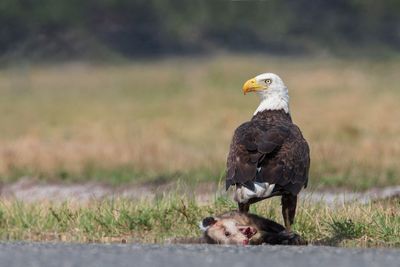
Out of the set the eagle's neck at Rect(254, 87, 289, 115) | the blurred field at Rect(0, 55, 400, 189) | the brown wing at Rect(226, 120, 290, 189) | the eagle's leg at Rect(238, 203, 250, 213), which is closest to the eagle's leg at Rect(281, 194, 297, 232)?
the eagle's leg at Rect(238, 203, 250, 213)

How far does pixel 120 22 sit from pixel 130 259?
74343mm

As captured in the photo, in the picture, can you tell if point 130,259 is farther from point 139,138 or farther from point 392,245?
point 139,138

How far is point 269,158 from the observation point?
12.5 metres

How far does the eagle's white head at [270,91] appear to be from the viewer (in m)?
13.9

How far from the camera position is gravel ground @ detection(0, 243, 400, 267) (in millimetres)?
9844

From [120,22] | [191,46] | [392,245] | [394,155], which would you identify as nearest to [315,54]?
[191,46]

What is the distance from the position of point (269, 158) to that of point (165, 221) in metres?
1.31

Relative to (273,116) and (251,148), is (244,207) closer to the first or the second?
(251,148)

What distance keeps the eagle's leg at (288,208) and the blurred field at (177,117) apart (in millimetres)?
5875

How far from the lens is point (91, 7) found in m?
82.7

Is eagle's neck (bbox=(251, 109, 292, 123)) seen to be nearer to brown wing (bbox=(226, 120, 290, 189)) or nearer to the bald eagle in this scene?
the bald eagle

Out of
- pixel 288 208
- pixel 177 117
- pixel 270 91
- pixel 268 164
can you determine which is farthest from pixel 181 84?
pixel 268 164

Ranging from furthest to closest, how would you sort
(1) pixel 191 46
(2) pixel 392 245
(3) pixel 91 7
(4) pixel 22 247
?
(3) pixel 91 7
(1) pixel 191 46
(2) pixel 392 245
(4) pixel 22 247

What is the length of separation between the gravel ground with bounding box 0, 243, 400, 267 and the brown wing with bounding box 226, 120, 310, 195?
117 centimetres
